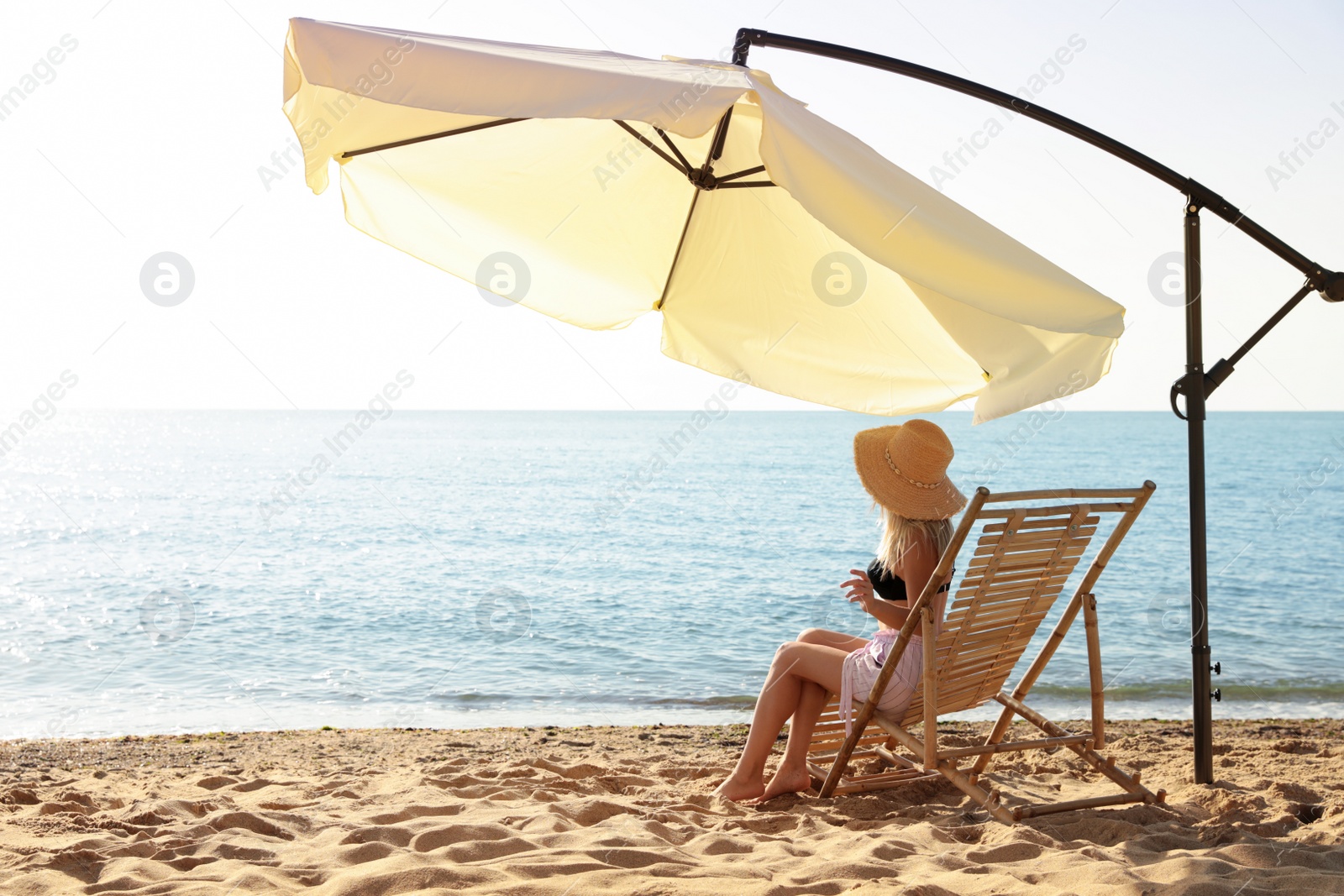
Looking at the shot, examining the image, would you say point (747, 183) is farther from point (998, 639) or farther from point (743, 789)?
point (743, 789)

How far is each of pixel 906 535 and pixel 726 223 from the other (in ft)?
5.43

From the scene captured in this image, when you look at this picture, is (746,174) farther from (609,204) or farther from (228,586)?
(228,586)

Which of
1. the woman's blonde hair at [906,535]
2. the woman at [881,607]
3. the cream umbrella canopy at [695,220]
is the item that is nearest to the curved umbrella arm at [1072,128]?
the cream umbrella canopy at [695,220]

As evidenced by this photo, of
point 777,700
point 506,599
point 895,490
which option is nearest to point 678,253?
point 895,490

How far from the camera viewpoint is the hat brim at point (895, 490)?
10.9ft

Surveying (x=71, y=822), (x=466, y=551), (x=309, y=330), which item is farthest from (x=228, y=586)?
(x=309, y=330)

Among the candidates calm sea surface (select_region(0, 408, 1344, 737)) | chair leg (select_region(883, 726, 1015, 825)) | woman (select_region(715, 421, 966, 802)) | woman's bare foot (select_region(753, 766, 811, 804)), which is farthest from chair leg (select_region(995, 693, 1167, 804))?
calm sea surface (select_region(0, 408, 1344, 737))

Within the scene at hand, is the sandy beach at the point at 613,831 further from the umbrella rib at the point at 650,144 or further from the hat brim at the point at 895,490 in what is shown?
the umbrella rib at the point at 650,144

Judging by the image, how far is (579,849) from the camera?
8.90 feet

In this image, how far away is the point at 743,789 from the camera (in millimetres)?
3512

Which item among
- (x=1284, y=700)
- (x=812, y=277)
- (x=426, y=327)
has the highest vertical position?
(x=426, y=327)

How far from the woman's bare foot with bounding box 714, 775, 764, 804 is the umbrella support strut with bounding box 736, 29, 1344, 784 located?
1710mm

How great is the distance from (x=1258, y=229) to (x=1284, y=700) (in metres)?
5.34

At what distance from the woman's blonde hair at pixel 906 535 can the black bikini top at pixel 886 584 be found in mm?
57
